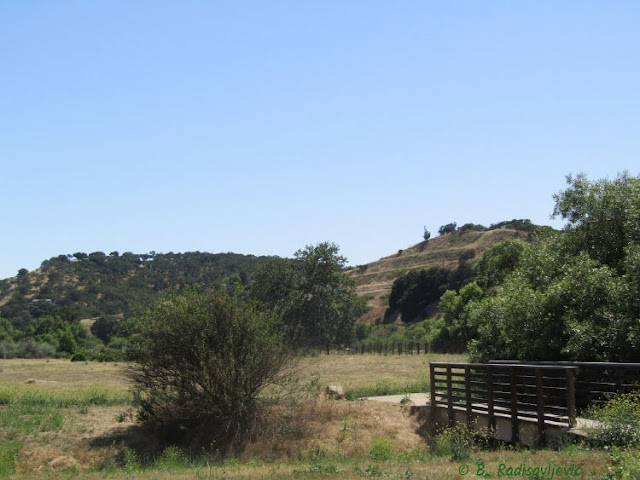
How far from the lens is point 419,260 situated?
450 feet

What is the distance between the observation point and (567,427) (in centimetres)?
1076

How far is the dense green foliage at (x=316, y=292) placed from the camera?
6756 centimetres

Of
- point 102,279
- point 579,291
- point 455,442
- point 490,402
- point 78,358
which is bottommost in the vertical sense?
point 78,358

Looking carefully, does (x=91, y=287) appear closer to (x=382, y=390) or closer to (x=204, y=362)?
(x=382, y=390)

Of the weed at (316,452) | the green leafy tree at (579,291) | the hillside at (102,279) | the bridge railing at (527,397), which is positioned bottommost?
the weed at (316,452)

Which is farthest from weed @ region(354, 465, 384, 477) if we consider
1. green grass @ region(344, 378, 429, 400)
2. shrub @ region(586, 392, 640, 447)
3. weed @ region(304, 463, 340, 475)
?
green grass @ region(344, 378, 429, 400)

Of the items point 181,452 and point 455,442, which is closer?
point 455,442

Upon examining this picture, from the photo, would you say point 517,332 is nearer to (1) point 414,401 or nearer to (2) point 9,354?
(1) point 414,401

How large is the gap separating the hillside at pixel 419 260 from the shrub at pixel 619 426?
10096 cm

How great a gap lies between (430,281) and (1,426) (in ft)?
319

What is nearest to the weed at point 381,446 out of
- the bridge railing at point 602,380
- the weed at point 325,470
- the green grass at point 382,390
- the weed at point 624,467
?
the weed at point 325,470

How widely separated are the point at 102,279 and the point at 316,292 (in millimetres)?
85037

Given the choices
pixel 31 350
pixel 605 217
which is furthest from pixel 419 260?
pixel 605 217

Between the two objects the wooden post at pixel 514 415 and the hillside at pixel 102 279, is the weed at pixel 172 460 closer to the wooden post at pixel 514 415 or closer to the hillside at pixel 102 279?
the wooden post at pixel 514 415
